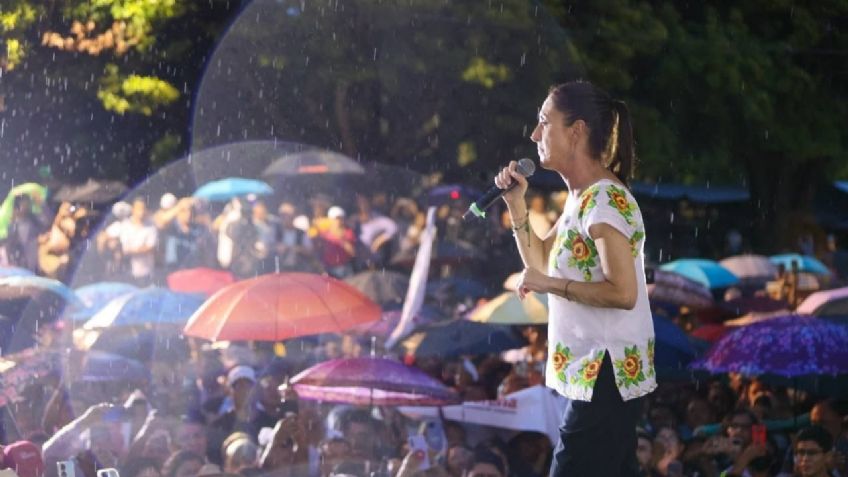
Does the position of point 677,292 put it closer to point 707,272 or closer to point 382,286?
point 382,286

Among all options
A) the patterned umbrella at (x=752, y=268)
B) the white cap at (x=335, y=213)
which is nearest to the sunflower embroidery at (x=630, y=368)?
the white cap at (x=335, y=213)

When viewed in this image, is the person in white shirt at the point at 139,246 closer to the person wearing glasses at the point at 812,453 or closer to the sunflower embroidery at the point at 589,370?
the person wearing glasses at the point at 812,453

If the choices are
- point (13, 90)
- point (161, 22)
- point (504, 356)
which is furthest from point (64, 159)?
A: point (504, 356)

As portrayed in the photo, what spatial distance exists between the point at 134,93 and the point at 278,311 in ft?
29.4

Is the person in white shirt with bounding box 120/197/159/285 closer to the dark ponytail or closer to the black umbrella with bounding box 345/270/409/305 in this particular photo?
the black umbrella with bounding box 345/270/409/305

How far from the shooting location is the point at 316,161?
64.8ft

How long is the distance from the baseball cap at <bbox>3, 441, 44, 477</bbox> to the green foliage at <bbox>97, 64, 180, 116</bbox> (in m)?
11.0

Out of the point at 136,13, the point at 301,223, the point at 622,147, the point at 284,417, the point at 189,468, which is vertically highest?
the point at 136,13

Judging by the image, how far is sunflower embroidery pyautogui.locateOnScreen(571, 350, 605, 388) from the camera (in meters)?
4.28

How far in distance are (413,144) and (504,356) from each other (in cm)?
728

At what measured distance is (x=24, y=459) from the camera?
803 centimetres

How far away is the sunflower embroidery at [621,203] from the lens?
169 inches

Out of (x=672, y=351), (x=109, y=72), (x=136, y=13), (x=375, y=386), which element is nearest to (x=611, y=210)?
(x=375, y=386)

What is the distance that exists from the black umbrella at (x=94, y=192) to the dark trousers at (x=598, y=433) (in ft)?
51.7
